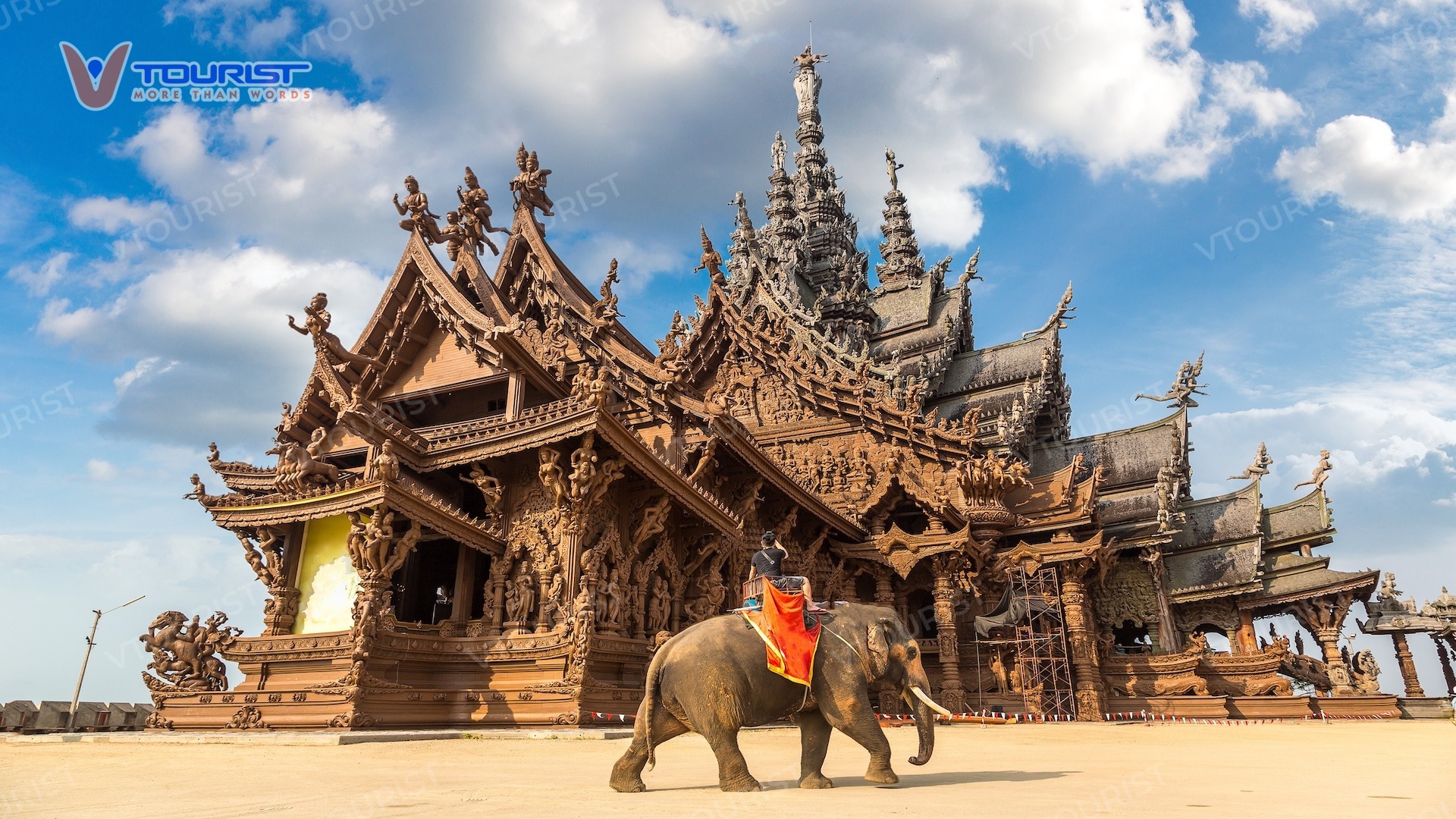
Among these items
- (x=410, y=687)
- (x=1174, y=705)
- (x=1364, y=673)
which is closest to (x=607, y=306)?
(x=410, y=687)

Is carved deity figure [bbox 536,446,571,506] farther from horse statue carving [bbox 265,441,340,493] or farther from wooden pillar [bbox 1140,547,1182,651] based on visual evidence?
wooden pillar [bbox 1140,547,1182,651]

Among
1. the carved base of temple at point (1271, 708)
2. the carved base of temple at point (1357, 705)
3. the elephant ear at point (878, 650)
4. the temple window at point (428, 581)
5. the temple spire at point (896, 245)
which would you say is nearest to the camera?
the elephant ear at point (878, 650)

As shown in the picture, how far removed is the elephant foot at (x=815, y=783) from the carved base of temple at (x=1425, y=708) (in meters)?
18.6

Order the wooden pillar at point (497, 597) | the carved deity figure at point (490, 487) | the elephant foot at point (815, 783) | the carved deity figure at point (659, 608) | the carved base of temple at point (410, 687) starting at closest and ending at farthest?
the elephant foot at point (815, 783), the carved base of temple at point (410, 687), the wooden pillar at point (497, 597), the carved deity figure at point (490, 487), the carved deity figure at point (659, 608)

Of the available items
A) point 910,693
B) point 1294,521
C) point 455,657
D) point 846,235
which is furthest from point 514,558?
point 846,235

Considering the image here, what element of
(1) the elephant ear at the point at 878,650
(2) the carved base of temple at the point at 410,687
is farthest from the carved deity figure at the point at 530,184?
(1) the elephant ear at the point at 878,650

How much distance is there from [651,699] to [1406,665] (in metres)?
22.2

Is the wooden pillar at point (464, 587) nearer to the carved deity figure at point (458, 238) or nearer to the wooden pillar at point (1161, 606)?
the carved deity figure at point (458, 238)

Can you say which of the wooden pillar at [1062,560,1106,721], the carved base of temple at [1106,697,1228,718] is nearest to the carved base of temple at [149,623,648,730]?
the wooden pillar at [1062,560,1106,721]

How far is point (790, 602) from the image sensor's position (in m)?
4.80

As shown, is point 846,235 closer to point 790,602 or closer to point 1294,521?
point 1294,521

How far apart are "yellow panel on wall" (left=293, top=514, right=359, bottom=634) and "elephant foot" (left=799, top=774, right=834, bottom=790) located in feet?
25.8

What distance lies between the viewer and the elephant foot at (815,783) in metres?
4.47

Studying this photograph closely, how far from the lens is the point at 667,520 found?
42.5 feet
